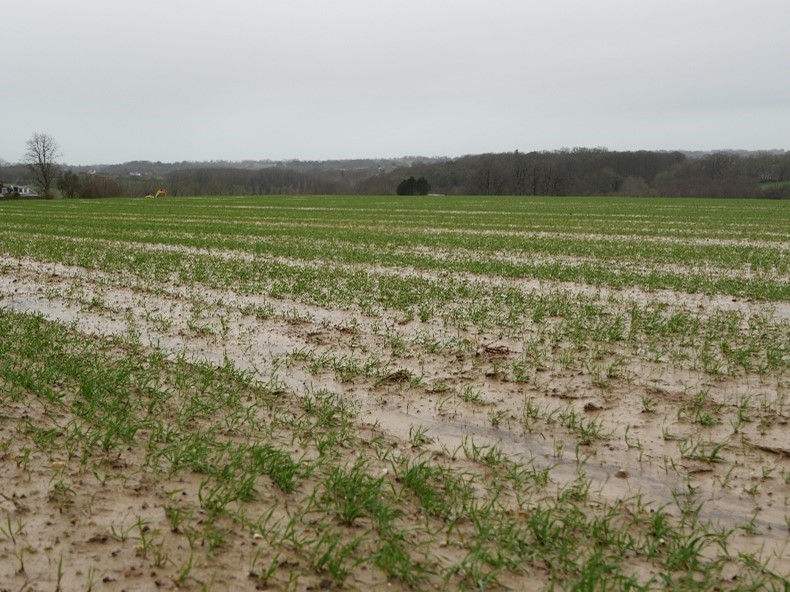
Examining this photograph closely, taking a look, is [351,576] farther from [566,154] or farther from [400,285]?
[566,154]

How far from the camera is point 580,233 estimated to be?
91.0ft

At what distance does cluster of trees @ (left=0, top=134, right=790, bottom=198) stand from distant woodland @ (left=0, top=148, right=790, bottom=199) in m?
0.16

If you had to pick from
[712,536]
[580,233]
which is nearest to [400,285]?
[712,536]

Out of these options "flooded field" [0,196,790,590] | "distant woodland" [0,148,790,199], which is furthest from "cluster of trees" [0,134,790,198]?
"flooded field" [0,196,790,590]

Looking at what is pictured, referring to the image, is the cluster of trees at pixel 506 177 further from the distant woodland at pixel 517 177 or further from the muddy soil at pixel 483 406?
the muddy soil at pixel 483 406

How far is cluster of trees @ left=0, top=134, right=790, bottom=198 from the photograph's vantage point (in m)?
96.8

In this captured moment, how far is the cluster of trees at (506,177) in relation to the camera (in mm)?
96750

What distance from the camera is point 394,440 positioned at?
516 cm

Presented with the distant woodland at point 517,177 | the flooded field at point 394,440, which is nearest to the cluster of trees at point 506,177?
the distant woodland at point 517,177

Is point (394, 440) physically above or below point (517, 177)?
below

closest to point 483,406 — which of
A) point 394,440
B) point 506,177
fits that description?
point 394,440

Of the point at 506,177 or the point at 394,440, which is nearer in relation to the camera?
the point at 394,440

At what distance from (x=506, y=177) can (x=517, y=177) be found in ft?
6.60

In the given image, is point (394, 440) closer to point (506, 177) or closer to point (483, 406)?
point (483, 406)
